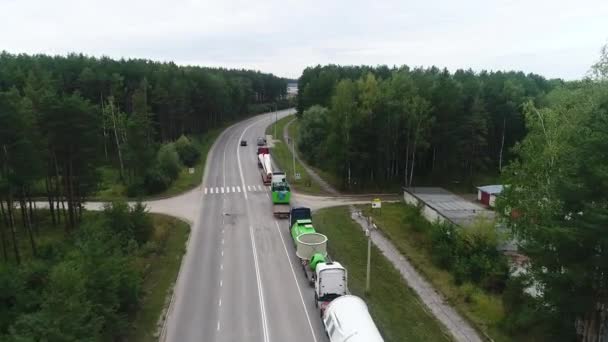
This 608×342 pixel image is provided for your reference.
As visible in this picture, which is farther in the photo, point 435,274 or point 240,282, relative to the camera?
point 435,274

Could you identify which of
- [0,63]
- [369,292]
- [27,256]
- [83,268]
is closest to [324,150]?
[369,292]

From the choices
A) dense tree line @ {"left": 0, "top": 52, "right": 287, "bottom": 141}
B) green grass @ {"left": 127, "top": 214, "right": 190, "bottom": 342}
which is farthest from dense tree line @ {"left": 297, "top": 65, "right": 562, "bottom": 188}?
dense tree line @ {"left": 0, "top": 52, "right": 287, "bottom": 141}

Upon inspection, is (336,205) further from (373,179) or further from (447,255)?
(447,255)

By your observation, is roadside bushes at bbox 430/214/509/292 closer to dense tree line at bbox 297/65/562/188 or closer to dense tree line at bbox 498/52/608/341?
dense tree line at bbox 498/52/608/341

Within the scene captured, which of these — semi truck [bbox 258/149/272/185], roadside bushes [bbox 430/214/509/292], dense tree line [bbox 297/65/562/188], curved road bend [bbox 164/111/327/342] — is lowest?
curved road bend [bbox 164/111/327/342]

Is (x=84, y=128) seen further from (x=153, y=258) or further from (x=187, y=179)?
(x=187, y=179)

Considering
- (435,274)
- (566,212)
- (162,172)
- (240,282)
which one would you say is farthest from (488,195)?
(162,172)
